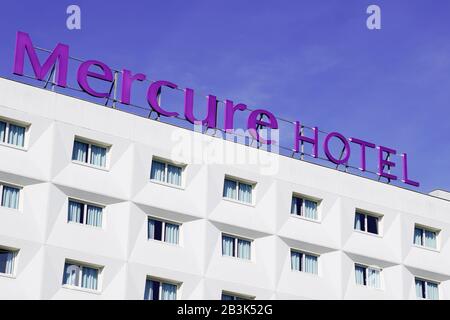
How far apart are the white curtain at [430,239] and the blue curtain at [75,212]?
87.6ft

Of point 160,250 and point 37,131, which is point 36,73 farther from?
point 160,250

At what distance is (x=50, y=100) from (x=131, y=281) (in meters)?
11.3

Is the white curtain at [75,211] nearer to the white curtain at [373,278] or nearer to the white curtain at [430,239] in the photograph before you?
the white curtain at [373,278]

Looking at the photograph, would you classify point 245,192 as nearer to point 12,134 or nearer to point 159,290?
point 159,290

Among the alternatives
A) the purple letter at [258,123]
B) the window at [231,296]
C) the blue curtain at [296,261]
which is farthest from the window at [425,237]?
the window at [231,296]

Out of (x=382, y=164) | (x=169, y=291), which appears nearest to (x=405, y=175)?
(x=382, y=164)

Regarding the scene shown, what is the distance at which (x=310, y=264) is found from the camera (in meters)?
63.6

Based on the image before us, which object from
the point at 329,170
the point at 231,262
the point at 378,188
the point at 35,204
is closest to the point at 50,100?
the point at 35,204

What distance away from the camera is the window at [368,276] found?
A: 65250mm

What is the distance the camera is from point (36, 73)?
187 feet

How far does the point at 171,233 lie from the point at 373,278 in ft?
51.0

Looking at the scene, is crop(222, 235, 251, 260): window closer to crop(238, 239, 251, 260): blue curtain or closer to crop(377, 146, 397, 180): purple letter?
crop(238, 239, 251, 260): blue curtain

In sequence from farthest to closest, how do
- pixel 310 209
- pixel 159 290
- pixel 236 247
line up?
pixel 310 209, pixel 236 247, pixel 159 290

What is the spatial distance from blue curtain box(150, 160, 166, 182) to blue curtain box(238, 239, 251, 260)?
6.41 meters
